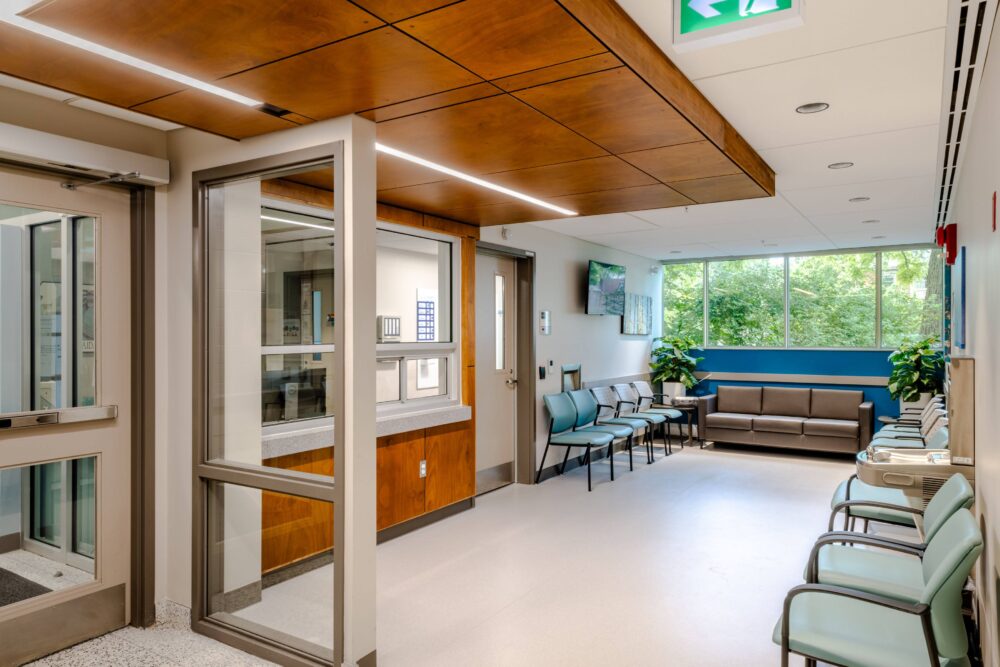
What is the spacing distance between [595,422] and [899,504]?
374cm

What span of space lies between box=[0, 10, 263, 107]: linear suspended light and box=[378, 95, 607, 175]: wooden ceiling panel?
0.65 metres

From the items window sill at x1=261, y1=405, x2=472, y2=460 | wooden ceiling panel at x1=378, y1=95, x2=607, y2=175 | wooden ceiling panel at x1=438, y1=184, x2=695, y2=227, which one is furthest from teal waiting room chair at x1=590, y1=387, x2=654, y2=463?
wooden ceiling panel at x1=378, y1=95, x2=607, y2=175

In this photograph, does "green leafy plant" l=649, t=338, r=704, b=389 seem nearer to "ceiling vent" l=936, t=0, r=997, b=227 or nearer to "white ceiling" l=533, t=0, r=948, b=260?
"white ceiling" l=533, t=0, r=948, b=260

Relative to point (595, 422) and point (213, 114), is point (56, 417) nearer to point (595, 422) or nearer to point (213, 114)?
point (213, 114)

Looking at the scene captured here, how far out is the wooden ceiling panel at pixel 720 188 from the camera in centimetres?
397

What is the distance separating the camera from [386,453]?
4.57m

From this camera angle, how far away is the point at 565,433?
6668mm

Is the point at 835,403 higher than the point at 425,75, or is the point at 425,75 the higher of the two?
the point at 425,75

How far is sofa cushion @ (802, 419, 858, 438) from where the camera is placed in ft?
25.0

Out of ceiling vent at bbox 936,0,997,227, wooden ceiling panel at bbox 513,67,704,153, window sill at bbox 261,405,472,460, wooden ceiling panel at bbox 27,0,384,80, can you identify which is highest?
ceiling vent at bbox 936,0,997,227

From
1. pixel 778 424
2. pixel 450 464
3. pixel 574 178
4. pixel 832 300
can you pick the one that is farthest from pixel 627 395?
pixel 574 178

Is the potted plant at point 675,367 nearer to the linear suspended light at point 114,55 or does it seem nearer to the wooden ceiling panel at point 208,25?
the linear suspended light at point 114,55

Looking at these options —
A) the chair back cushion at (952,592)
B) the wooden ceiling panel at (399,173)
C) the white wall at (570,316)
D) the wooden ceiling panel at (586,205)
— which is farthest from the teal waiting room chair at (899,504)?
the white wall at (570,316)

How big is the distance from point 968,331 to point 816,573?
5.82 ft
